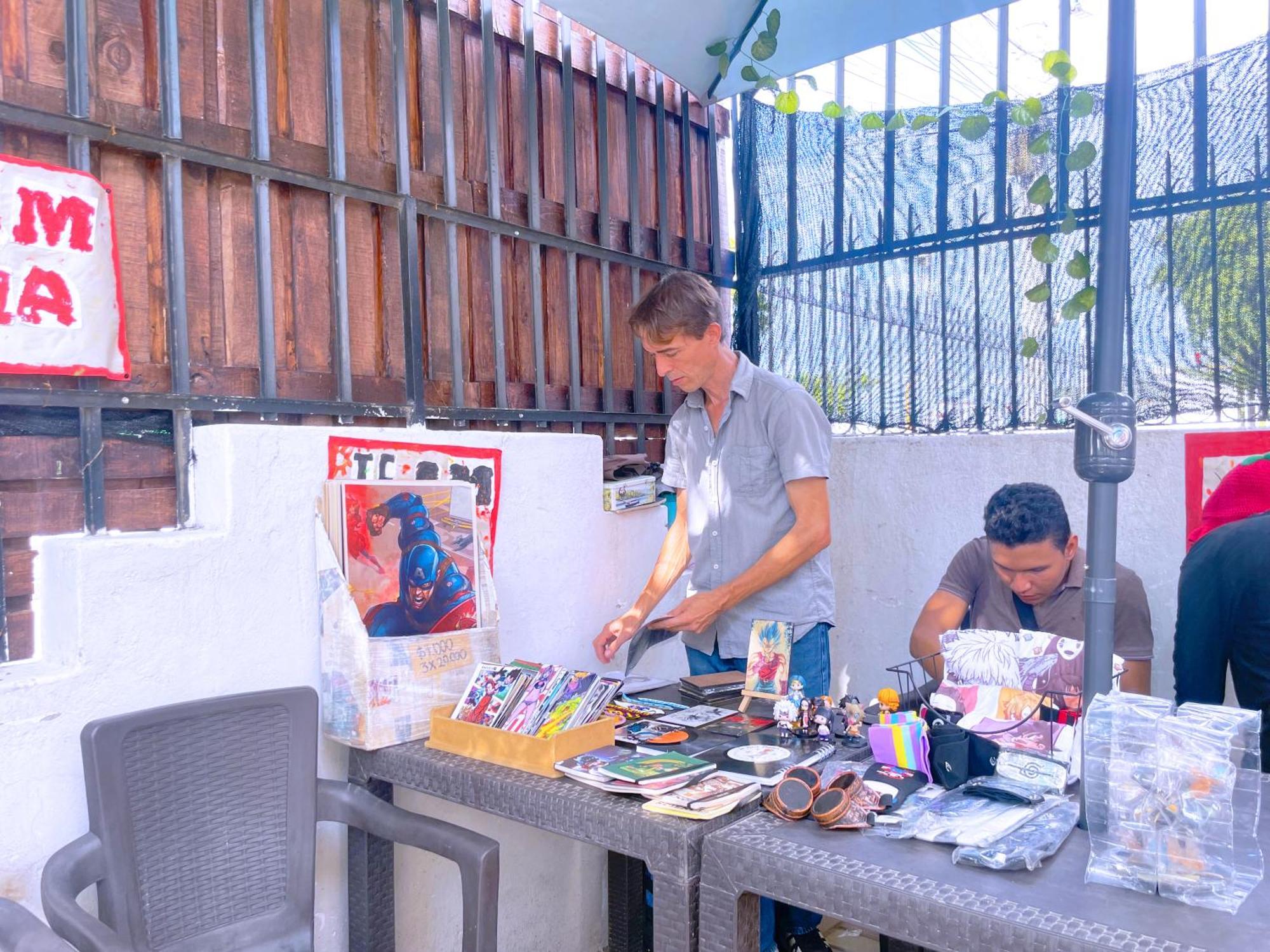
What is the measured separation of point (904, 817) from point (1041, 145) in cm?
252

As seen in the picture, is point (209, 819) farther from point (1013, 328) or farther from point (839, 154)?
point (839, 154)

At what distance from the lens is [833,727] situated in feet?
6.62

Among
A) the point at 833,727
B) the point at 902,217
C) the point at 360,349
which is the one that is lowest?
the point at 833,727

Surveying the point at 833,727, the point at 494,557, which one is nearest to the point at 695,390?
the point at 494,557

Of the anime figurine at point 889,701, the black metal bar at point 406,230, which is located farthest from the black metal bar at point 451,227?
the anime figurine at point 889,701

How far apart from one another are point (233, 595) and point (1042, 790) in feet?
5.41

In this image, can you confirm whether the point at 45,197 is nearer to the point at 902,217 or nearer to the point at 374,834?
the point at 374,834

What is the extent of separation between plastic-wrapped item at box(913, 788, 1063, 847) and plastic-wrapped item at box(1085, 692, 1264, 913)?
14 centimetres

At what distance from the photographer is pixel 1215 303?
292 cm

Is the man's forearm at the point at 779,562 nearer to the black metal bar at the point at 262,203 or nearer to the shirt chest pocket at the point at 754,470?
the shirt chest pocket at the point at 754,470

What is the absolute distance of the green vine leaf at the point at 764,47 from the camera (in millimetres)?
3408

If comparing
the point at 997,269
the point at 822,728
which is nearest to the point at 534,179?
the point at 997,269

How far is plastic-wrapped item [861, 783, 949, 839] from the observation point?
1460mm

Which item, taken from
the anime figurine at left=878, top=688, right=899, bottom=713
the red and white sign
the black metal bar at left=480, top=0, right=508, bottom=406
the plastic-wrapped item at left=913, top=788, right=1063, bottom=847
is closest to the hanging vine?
the black metal bar at left=480, top=0, right=508, bottom=406
